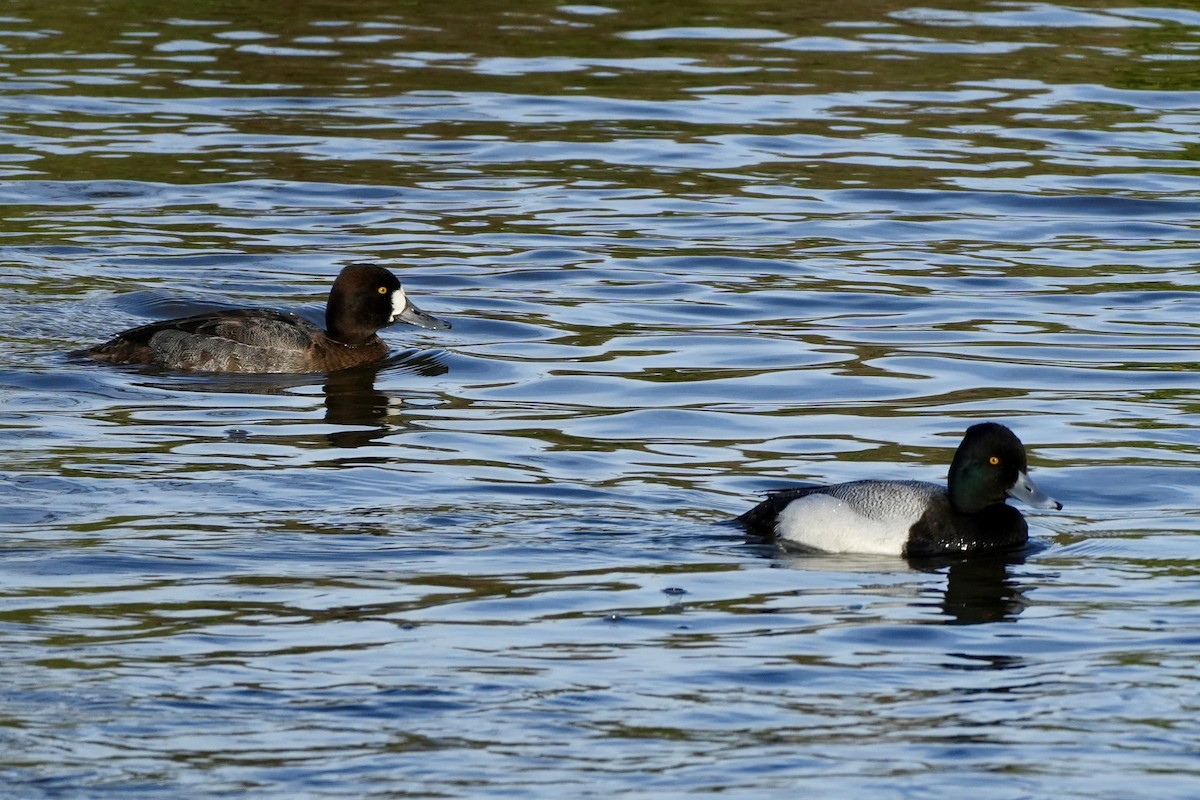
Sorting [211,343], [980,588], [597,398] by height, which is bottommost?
[980,588]

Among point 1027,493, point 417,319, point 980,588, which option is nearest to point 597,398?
point 417,319

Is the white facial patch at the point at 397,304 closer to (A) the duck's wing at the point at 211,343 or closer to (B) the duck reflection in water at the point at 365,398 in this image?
(B) the duck reflection in water at the point at 365,398

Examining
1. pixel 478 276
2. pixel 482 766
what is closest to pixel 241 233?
pixel 478 276

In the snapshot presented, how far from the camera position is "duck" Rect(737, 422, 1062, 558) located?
10086 mm

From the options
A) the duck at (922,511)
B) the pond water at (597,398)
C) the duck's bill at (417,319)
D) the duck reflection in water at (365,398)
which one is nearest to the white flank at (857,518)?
the duck at (922,511)

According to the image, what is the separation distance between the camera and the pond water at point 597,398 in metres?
7.54

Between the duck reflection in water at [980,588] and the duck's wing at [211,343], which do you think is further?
the duck's wing at [211,343]

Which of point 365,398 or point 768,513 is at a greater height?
point 768,513

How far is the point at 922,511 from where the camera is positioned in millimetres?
10312

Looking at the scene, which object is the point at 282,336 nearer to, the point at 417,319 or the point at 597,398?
the point at 417,319

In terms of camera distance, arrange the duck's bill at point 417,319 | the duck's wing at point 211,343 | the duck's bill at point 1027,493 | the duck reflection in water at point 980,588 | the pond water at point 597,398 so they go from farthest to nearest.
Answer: the duck's bill at point 417,319, the duck's wing at point 211,343, the duck's bill at point 1027,493, the duck reflection in water at point 980,588, the pond water at point 597,398

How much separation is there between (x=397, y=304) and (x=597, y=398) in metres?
2.26

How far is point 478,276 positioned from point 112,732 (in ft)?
31.6

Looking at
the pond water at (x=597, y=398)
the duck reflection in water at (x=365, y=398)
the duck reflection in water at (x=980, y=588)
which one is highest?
the pond water at (x=597, y=398)
